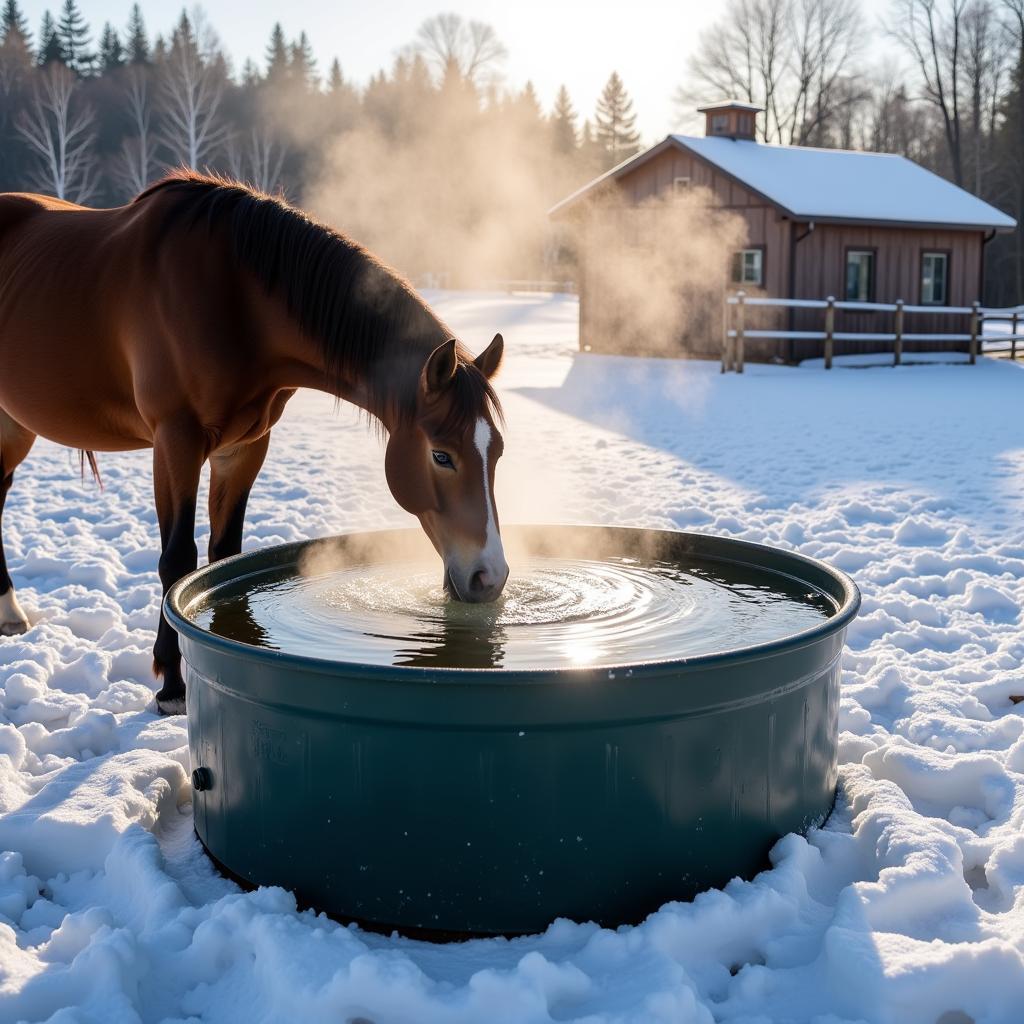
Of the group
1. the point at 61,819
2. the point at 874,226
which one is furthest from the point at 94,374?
the point at 874,226

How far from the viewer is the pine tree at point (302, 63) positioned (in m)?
60.7

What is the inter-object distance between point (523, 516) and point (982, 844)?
4.26 metres

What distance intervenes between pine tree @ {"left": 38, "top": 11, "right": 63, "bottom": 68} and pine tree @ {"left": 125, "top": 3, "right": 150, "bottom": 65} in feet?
11.6

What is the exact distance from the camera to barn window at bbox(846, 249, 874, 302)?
19.7 m

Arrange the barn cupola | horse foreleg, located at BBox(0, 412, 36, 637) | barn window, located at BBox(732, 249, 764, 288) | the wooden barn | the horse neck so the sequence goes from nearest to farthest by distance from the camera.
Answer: the horse neck
horse foreleg, located at BBox(0, 412, 36, 637)
the wooden barn
barn window, located at BBox(732, 249, 764, 288)
the barn cupola

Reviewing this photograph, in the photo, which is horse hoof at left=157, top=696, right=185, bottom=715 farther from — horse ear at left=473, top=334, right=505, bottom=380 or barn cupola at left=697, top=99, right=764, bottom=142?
barn cupola at left=697, top=99, right=764, bottom=142

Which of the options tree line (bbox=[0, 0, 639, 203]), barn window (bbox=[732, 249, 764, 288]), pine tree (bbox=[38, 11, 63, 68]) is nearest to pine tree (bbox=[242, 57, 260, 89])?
tree line (bbox=[0, 0, 639, 203])

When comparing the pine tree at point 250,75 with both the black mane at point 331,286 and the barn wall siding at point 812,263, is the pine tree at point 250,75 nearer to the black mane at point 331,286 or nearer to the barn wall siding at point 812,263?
the barn wall siding at point 812,263

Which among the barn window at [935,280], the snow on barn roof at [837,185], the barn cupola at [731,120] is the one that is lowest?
the barn window at [935,280]

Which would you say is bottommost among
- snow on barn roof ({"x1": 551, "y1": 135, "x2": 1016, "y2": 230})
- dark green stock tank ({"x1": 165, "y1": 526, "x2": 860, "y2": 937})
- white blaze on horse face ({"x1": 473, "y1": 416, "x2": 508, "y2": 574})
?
dark green stock tank ({"x1": 165, "y1": 526, "x2": 860, "y2": 937})

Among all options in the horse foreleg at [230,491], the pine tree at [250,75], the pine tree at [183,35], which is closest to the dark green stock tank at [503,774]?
the horse foreleg at [230,491]

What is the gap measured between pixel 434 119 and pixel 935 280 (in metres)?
37.8

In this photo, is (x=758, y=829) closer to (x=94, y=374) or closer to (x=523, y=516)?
(x=94, y=374)

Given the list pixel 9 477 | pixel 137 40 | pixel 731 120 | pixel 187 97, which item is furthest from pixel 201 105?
pixel 9 477
